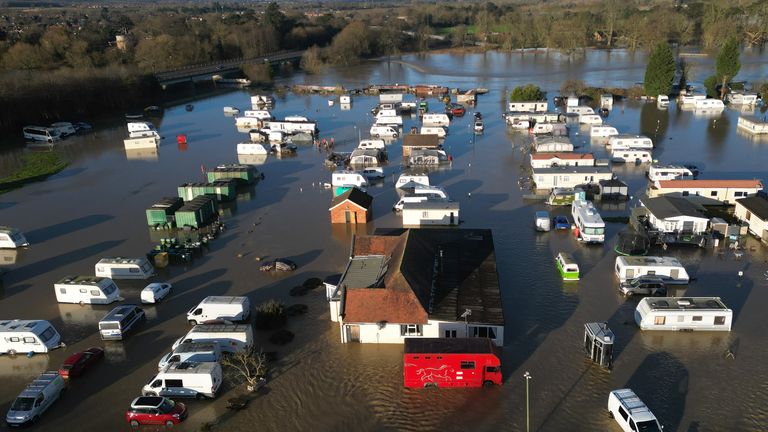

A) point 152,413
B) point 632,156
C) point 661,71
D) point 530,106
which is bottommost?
point 152,413

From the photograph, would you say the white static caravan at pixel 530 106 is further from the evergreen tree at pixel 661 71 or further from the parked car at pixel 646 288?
the parked car at pixel 646 288

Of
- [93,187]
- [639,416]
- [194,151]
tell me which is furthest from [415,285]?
[194,151]

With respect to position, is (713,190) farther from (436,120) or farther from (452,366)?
(436,120)

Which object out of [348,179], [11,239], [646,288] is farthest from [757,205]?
[11,239]

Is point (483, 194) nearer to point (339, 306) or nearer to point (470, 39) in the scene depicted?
point (339, 306)

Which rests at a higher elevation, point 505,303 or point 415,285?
point 415,285
